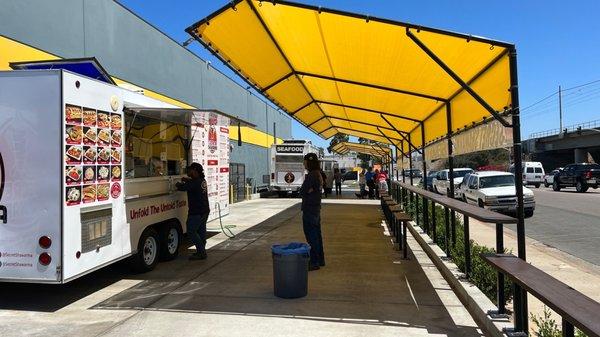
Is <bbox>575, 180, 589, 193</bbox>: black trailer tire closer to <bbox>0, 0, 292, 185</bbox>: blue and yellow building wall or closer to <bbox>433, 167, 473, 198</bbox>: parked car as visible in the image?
<bbox>433, 167, 473, 198</bbox>: parked car

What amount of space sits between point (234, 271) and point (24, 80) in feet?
13.5

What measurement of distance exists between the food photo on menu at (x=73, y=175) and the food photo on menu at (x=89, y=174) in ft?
0.40

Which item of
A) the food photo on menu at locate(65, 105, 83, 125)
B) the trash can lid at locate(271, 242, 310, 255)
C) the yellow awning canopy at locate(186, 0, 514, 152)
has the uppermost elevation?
the yellow awning canopy at locate(186, 0, 514, 152)

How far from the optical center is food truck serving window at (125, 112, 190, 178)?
7672 millimetres

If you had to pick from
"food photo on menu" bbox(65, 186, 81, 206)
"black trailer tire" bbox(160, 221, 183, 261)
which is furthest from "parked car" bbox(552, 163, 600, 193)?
"food photo on menu" bbox(65, 186, 81, 206)

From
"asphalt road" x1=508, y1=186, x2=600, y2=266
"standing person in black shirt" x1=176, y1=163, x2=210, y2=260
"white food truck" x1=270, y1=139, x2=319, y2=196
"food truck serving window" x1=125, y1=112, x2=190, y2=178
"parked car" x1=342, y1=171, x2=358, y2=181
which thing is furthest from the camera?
"parked car" x1=342, y1=171, x2=358, y2=181

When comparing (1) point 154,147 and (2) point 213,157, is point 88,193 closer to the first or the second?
(1) point 154,147

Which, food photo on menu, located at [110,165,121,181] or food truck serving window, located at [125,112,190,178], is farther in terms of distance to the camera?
food truck serving window, located at [125,112,190,178]

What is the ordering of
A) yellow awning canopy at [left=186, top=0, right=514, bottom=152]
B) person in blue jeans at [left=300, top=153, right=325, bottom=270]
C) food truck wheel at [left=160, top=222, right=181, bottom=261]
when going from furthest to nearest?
food truck wheel at [left=160, top=222, right=181, bottom=261] → person in blue jeans at [left=300, top=153, right=325, bottom=270] → yellow awning canopy at [left=186, top=0, right=514, bottom=152]

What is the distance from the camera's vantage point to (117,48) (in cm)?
1502

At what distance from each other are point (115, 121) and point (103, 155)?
22.9 inches

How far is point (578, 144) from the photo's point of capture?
67188 millimetres

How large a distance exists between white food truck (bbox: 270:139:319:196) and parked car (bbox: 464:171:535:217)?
9.97 meters

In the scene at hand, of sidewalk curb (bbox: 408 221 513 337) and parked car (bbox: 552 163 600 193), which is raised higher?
parked car (bbox: 552 163 600 193)
